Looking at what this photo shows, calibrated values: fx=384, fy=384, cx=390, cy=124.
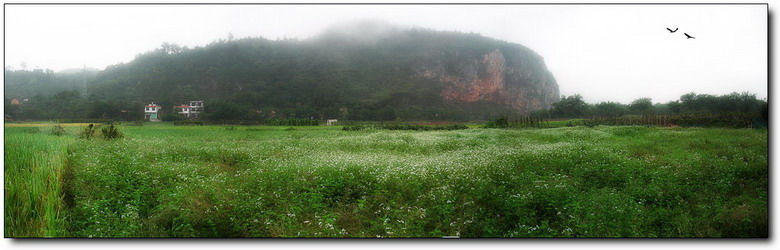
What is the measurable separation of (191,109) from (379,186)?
11.0 ft

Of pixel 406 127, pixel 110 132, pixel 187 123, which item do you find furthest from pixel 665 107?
pixel 110 132

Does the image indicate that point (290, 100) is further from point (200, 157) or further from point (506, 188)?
point (506, 188)

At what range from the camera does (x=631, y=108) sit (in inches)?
244

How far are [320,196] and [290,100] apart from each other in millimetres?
2069

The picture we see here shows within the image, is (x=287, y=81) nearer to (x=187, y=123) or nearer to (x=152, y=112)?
(x=187, y=123)

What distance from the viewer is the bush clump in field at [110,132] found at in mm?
5925

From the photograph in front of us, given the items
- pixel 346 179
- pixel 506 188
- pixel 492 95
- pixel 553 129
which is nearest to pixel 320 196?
pixel 346 179

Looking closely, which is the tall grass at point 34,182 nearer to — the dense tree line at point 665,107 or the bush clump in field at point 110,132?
the bush clump in field at point 110,132

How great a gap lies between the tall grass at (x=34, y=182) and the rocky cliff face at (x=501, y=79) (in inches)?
216

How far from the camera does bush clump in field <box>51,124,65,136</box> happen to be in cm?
576

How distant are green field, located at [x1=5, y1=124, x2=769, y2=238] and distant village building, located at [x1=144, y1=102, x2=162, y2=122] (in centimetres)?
15

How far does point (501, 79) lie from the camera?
22.1 feet

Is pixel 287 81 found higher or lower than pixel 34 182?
higher

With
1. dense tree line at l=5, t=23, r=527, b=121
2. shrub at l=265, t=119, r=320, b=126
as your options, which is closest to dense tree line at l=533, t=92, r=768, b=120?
dense tree line at l=5, t=23, r=527, b=121
